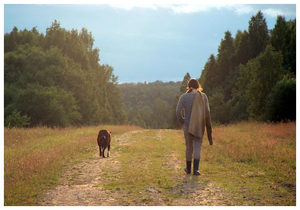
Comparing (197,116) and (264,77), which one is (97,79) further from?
(197,116)

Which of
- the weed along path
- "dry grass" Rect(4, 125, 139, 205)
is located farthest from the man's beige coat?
"dry grass" Rect(4, 125, 139, 205)

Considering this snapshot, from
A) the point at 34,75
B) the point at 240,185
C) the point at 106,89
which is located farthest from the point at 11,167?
the point at 106,89

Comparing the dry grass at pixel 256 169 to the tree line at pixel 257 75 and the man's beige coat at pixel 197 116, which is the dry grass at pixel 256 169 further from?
the tree line at pixel 257 75

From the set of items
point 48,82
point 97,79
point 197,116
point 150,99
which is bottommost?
point 197,116

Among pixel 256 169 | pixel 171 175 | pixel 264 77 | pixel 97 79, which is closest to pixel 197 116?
pixel 171 175

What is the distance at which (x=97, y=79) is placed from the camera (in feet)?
188

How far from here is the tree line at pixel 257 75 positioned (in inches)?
1041

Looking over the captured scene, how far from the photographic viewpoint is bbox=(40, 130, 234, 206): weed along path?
254 inches

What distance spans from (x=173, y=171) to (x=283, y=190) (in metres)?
3.28

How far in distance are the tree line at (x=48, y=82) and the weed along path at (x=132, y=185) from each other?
23240 mm

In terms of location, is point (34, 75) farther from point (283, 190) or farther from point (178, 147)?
point (283, 190)

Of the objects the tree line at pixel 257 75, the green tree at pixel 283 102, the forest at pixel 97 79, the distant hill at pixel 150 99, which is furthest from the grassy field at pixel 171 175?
the distant hill at pixel 150 99

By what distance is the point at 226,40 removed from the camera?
5969 centimetres

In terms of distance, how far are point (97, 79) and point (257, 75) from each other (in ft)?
110
